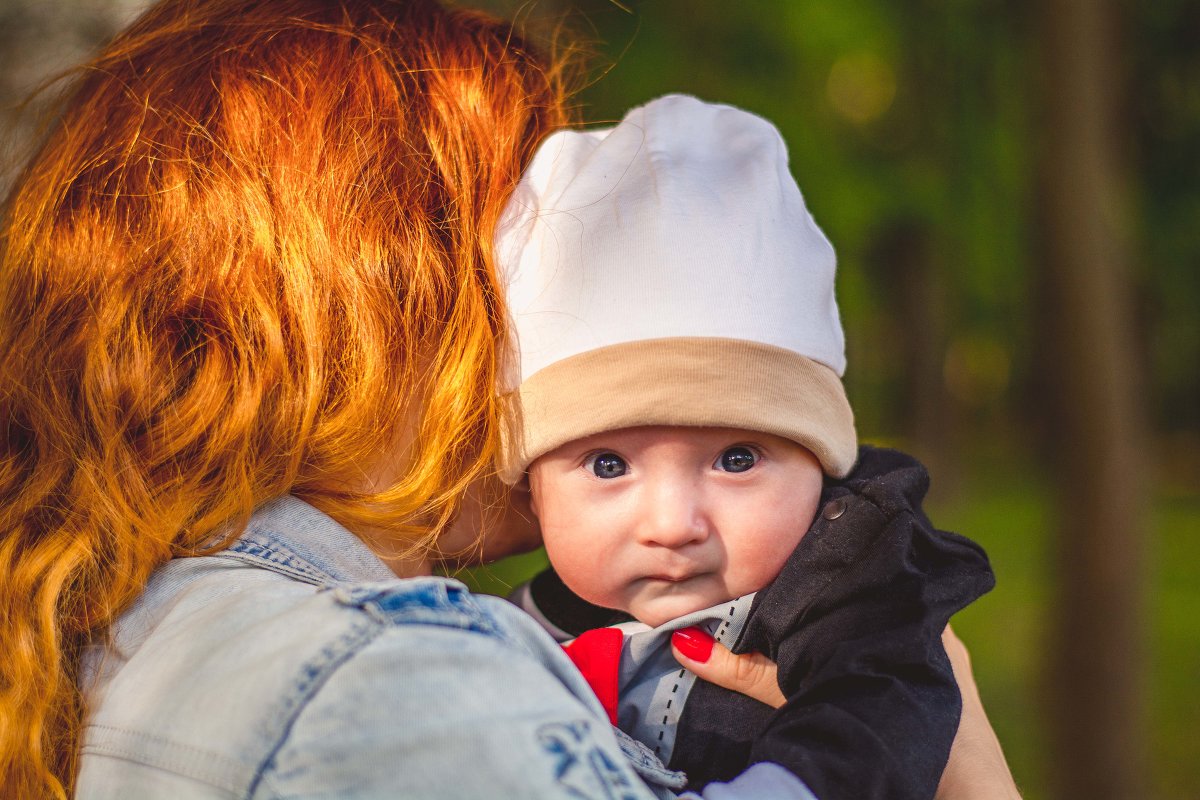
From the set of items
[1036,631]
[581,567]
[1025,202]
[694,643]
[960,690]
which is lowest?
[1036,631]

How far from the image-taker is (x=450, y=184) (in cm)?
196

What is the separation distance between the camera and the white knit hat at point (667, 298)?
1818mm

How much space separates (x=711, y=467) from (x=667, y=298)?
278 mm

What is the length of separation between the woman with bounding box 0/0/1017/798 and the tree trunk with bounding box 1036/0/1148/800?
4108mm

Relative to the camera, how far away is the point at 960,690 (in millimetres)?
2055

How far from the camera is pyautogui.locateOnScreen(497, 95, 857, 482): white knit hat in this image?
182 cm

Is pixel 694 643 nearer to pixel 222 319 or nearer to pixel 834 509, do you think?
pixel 834 509

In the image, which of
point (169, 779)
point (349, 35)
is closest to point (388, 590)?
point (169, 779)

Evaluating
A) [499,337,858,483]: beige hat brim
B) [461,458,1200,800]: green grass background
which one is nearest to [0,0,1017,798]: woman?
[499,337,858,483]: beige hat brim

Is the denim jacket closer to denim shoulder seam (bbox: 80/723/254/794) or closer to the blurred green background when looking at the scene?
denim shoulder seam (bbox: 80/723/254/794)

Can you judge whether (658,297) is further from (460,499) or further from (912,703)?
(912,703)

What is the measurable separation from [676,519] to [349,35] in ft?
3.28

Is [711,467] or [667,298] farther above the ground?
[667,298]

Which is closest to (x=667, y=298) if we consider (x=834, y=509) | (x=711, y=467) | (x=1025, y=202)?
(x=711, y=467)
